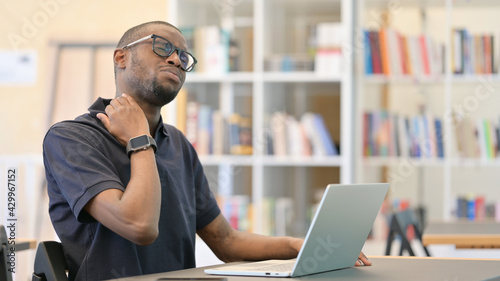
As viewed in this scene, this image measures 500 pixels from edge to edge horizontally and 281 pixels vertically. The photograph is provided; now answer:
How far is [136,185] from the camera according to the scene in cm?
161

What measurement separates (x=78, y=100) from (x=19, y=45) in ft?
2.21

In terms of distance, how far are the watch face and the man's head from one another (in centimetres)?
20

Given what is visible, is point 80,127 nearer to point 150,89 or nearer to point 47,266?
point 150,89

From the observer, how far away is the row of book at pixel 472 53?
427 centimetres

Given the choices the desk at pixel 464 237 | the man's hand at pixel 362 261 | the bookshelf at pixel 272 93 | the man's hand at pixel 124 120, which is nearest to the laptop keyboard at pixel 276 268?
the man's hand at pixel 362 261

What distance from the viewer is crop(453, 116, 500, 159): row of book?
14.0 ft

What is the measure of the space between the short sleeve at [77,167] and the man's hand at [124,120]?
0.06 metres

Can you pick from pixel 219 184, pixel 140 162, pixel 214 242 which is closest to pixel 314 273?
pixel 140 162

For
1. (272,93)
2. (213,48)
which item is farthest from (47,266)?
(272,93)

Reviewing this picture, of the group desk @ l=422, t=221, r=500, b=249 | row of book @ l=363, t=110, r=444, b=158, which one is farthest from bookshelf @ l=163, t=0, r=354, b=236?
desk @ l=422, t=221, r=500, b=249
